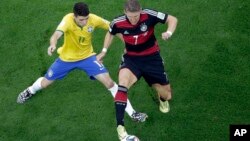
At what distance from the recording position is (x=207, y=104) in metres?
9.92

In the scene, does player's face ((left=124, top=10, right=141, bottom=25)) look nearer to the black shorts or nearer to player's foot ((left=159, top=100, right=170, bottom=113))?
the black shorts

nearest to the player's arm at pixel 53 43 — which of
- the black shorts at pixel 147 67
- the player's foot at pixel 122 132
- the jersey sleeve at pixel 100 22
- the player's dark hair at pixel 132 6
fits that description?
the jersey sleeve at pixel 100 22

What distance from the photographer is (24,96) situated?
10266mm

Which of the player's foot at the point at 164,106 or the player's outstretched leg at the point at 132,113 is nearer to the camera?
the player's outstretched leg at the point at 132,113

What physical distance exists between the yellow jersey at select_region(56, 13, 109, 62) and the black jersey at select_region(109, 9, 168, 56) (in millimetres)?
493

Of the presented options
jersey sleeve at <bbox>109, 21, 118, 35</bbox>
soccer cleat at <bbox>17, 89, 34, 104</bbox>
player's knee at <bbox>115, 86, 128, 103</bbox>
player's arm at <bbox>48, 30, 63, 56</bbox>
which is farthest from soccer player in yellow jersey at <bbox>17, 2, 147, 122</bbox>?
player's knee at <bbox>115, 86, 128, 103</bbox>

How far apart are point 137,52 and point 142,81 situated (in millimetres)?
1624

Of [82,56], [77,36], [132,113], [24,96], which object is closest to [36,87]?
[24,96]

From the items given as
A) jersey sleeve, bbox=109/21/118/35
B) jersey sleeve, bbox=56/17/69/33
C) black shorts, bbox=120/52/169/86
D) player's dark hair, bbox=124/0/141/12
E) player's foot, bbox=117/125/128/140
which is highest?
player's dark hair, bbox=124/0/141/12

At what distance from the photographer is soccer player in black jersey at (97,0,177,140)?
8625 mm

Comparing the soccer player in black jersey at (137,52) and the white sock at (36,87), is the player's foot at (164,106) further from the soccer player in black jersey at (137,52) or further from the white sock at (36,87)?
the white sock at (36,87)

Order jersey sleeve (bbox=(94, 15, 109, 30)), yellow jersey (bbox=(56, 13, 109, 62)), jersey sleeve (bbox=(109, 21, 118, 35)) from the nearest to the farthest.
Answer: jersey sleeve (bbox=(109, 21, 118, 35)), yellow jersey (bbox=(56, 13, 109, 62)), jersey sleeve (bbox=(94, 15, 109, 30))

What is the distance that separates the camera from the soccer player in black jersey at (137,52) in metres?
8.62

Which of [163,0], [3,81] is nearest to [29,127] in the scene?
[3,81]
